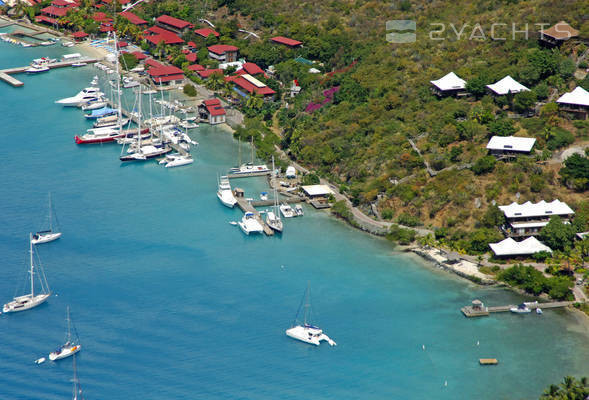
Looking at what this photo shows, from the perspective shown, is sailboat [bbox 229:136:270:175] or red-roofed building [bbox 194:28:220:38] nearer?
sailboat [bbox 229:136:270:175]

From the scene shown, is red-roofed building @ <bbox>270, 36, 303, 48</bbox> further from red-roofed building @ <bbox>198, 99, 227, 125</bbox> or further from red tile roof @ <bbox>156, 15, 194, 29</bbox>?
red-roofed building @ <bbox>198, 99, 227, 125</bbox>

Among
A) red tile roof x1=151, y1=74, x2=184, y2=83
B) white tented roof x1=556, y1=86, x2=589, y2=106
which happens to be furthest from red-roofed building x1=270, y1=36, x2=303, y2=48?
white tented roof x1=556, y1=86, x2=589, y2=106

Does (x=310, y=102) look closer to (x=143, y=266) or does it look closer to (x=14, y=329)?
(x=143, y=266)

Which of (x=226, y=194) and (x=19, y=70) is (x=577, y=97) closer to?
(x=226, y=194)

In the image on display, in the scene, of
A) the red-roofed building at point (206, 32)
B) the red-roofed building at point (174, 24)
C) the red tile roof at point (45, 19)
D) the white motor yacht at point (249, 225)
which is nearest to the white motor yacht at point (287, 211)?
the white motor yacht at point (249, 225)

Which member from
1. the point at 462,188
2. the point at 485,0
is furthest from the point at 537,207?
the point at 485,0

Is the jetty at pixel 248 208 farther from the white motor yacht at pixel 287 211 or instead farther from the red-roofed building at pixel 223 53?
the red-roofed building at pixel 223 53
